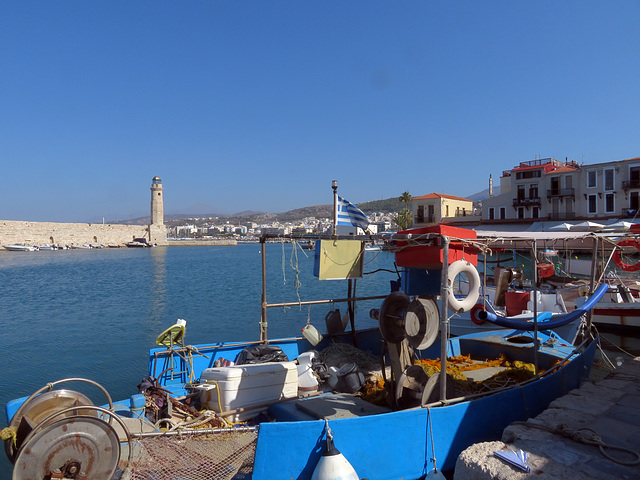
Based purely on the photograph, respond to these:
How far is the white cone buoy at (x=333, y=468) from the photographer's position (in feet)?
15.0

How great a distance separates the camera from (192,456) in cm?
461

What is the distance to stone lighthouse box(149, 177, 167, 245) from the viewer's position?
363ft

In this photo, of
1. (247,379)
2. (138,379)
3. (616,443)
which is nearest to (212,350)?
(247,379)

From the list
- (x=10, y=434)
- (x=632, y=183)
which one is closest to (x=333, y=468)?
(x=10, y=434)

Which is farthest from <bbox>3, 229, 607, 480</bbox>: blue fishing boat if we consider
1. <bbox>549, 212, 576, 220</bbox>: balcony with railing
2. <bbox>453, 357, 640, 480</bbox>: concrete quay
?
<bbox>549, 212, 576, 220</bbox>: balcony with railing

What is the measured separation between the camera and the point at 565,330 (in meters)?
13.3

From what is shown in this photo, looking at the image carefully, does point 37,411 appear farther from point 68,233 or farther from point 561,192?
point 68,233

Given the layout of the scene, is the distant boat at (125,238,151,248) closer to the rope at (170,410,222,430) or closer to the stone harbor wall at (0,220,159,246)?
the stone harbor wall at (0,220,159,246)

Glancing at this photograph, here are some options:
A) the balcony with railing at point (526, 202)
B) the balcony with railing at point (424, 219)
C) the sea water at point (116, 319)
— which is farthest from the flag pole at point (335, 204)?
the balcony with railing at point (424, 219)

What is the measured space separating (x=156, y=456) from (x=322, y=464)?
181 centimetres

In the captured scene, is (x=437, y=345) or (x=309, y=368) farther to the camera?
(x=437, y=345)

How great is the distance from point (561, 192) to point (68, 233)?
9773 centimetres

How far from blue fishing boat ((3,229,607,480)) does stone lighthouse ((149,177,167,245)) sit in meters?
111

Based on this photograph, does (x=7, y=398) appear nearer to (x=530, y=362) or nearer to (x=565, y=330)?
(x=530, y=362)
